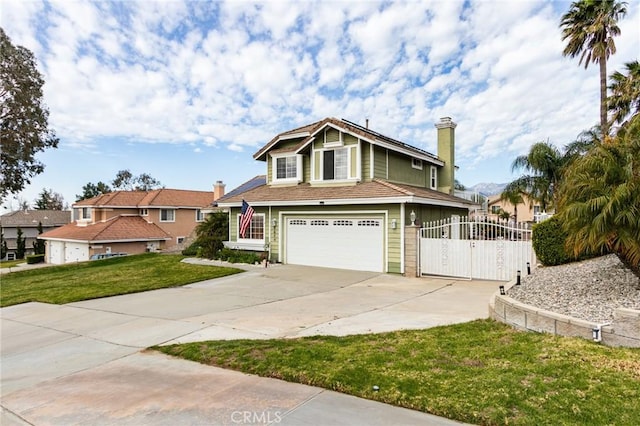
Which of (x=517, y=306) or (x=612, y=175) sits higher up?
(x=612, y=175)

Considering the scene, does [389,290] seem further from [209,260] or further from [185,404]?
[209,260]

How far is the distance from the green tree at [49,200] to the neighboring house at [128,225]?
3662 centimetres

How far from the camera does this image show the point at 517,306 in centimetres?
573

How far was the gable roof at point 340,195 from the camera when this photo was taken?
534 inches

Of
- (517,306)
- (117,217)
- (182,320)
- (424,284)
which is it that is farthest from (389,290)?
(117,217)

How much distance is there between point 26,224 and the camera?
4953cm

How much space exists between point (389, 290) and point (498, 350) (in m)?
5.68

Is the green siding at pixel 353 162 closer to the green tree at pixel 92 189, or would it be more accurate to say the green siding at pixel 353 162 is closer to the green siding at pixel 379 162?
the green siding at pixel 379 162

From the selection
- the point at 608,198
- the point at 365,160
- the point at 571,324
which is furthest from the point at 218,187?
the point at 571,324

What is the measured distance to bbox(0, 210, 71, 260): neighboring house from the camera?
48.5 m

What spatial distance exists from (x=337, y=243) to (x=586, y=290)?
9.63 m

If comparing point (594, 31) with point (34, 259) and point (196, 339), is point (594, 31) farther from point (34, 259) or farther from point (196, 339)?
point (34, 259)

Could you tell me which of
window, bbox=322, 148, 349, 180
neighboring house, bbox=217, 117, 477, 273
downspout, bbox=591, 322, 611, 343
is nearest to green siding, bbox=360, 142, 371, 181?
neighboring house, bbox=217, 117, 477, 273

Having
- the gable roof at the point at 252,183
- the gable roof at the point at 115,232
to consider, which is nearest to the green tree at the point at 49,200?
the gable roof at the point at 115,232
